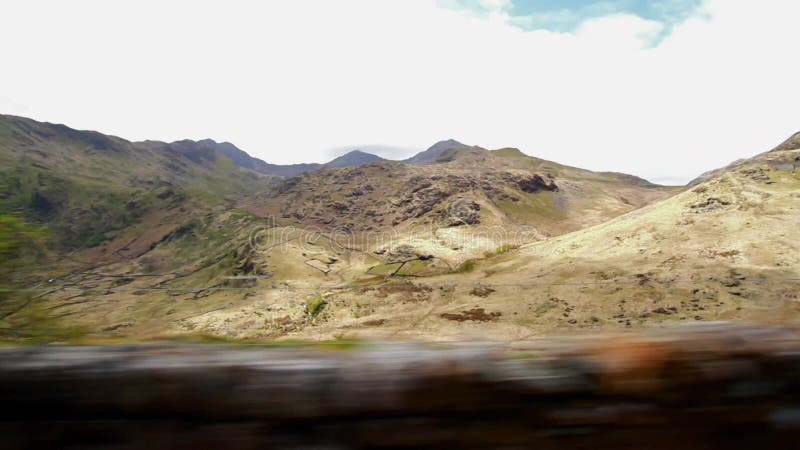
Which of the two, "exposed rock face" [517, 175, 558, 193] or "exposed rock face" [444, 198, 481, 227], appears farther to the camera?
"exposed rock face" [517, 175, 558, 193]

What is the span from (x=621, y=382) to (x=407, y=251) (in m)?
109

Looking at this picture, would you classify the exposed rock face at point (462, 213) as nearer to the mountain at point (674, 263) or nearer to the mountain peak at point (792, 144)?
the mountain at point (674, 263)

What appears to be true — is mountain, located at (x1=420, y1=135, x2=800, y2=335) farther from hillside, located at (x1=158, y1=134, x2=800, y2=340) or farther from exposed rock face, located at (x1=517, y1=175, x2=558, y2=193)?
exposed rock face, located at (x1=517, y1=175, x2=558, y2=193)

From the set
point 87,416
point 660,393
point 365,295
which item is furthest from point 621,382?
point 365,295

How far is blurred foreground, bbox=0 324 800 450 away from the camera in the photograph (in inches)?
86.4

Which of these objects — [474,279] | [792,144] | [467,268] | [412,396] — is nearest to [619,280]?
[474,279]

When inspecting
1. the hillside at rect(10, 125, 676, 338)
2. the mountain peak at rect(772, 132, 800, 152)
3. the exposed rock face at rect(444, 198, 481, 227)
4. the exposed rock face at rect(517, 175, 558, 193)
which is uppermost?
the mountain peak at rect(772, 132, 800, 152)

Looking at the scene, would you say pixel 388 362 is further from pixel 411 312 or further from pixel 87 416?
pixel 411 312

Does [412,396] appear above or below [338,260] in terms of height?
above

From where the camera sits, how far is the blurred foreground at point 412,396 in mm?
2195

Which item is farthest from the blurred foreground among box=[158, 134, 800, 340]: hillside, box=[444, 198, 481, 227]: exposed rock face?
box=[444, 198, 481, 227]: exposed rock face

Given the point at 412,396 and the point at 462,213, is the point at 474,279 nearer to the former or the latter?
the point at 462,213

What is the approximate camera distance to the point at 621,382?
235cm

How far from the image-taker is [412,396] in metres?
2.27
